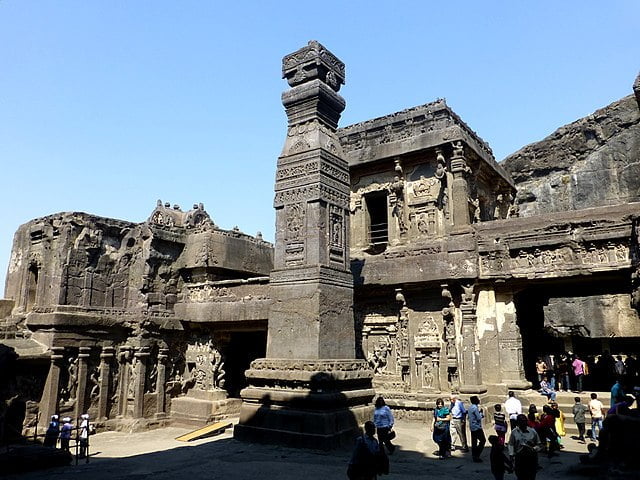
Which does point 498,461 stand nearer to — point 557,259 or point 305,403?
point 305,403

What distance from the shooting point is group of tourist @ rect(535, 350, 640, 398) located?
1289 cm

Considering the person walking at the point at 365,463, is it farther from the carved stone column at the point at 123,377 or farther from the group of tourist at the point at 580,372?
the carved stone column at the point at 123,377

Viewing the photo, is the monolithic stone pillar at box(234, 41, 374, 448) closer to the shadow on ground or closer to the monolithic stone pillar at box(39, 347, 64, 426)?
the shadow on ground

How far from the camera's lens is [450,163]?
12.9 meters

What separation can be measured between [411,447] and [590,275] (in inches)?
186

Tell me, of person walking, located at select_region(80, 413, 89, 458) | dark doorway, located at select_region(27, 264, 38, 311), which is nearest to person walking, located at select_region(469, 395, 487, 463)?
person walking, located at select_region(80, 413, 89, 458)

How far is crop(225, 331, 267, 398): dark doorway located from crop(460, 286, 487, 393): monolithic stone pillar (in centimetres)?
582

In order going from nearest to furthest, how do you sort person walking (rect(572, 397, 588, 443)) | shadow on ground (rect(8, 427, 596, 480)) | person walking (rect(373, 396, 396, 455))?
shadow on ground (rect(8, 427, 596, 480)), person walking (rect(373, 396, 396, 455)), person walking (rect(572, 397, 588, 443))

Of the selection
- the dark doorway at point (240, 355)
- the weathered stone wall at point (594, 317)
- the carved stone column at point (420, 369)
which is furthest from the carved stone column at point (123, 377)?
the weathered stone wall at point (594, 317)

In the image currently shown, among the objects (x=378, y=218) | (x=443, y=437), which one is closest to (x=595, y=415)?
(x=443, y=437)

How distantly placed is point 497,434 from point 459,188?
22.3 feet

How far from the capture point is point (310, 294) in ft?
25.4

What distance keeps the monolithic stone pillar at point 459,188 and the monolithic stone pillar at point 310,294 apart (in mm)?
4769

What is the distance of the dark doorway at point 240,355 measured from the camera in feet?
45.9
